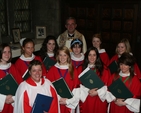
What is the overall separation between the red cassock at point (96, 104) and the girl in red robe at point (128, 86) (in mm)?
185

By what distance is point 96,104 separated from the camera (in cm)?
397

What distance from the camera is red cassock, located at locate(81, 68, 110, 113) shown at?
3.92 m

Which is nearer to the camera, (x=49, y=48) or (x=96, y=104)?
(x=96, y=104)

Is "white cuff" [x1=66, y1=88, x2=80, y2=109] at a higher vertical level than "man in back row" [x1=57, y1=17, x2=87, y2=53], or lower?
lower

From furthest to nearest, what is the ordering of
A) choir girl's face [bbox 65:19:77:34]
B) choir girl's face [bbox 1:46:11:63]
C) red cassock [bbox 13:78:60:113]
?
choir girl's face [bbox 65:19:77:34] → choir girl's face [bbox 1:46:11:63] → red cassock [bbox 13:78:60:113]

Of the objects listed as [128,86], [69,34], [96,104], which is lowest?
[96,104]

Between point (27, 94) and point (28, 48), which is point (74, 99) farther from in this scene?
point (28, 48)

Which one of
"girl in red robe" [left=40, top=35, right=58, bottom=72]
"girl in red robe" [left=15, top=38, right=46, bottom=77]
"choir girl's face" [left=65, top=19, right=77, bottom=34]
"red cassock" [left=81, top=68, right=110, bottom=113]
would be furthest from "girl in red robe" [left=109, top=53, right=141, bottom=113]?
"choir girl's face" [left=65, top=19, right=77, bottom=34]

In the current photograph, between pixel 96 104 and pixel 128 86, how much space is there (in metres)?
0.67

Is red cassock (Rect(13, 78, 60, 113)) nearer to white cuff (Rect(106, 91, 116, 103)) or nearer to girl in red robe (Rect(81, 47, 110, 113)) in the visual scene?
girl in red robe (Rect(81, 47, 110, 113))

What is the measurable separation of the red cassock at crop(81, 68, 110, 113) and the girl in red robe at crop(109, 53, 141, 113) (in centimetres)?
19

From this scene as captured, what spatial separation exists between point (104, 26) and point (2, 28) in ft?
9.92

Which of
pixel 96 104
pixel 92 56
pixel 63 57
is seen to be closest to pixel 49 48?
pixel 63 57

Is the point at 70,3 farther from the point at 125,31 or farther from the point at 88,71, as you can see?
the point at 88,71
